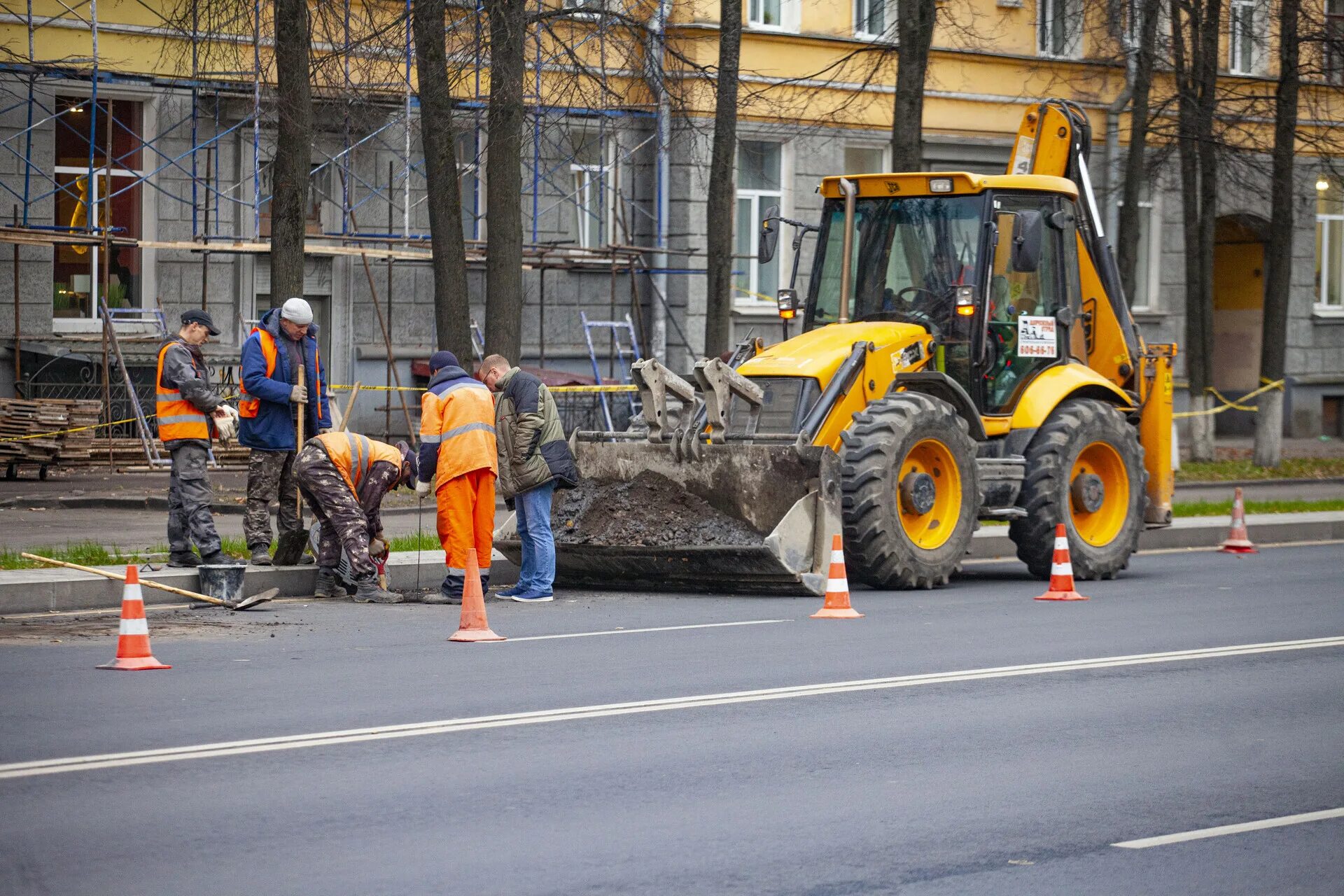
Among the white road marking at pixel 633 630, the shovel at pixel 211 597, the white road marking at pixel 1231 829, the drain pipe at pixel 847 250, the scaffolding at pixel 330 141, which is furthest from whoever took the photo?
the scaffolding at pixel 330 141

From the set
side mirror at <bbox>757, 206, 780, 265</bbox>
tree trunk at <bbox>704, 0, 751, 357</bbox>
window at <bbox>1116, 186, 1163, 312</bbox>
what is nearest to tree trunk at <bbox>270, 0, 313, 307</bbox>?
side mirror at <bbox>757, 206, 780, 265</bbox>

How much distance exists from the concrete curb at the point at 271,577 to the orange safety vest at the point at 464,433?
3.88ft

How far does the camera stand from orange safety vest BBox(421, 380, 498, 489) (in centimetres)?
1268

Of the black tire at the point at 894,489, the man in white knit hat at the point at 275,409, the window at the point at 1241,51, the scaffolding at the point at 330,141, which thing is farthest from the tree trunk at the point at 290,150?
the window at the point at 1241,51

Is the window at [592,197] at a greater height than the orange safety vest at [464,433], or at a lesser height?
greater

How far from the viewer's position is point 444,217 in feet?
62.5

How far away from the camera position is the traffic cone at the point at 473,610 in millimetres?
10992

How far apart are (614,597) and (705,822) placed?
7041mm

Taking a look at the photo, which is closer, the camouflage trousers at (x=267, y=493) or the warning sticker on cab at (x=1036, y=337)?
the camouflage trousers at (x=267, y=493)

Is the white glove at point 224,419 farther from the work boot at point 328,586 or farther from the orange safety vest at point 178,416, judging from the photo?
the work boot at point 328,586

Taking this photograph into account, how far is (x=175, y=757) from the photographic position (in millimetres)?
7402

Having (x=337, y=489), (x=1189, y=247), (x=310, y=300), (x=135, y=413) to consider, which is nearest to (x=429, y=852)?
(x=337, y=489)

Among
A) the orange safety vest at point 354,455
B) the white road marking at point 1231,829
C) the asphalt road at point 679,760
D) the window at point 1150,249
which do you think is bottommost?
the white road marking at point 1231,829

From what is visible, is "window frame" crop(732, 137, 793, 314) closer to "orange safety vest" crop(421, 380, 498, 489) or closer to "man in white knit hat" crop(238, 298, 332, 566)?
"man in white knit hat" crop(238, 298, 332, 566)
